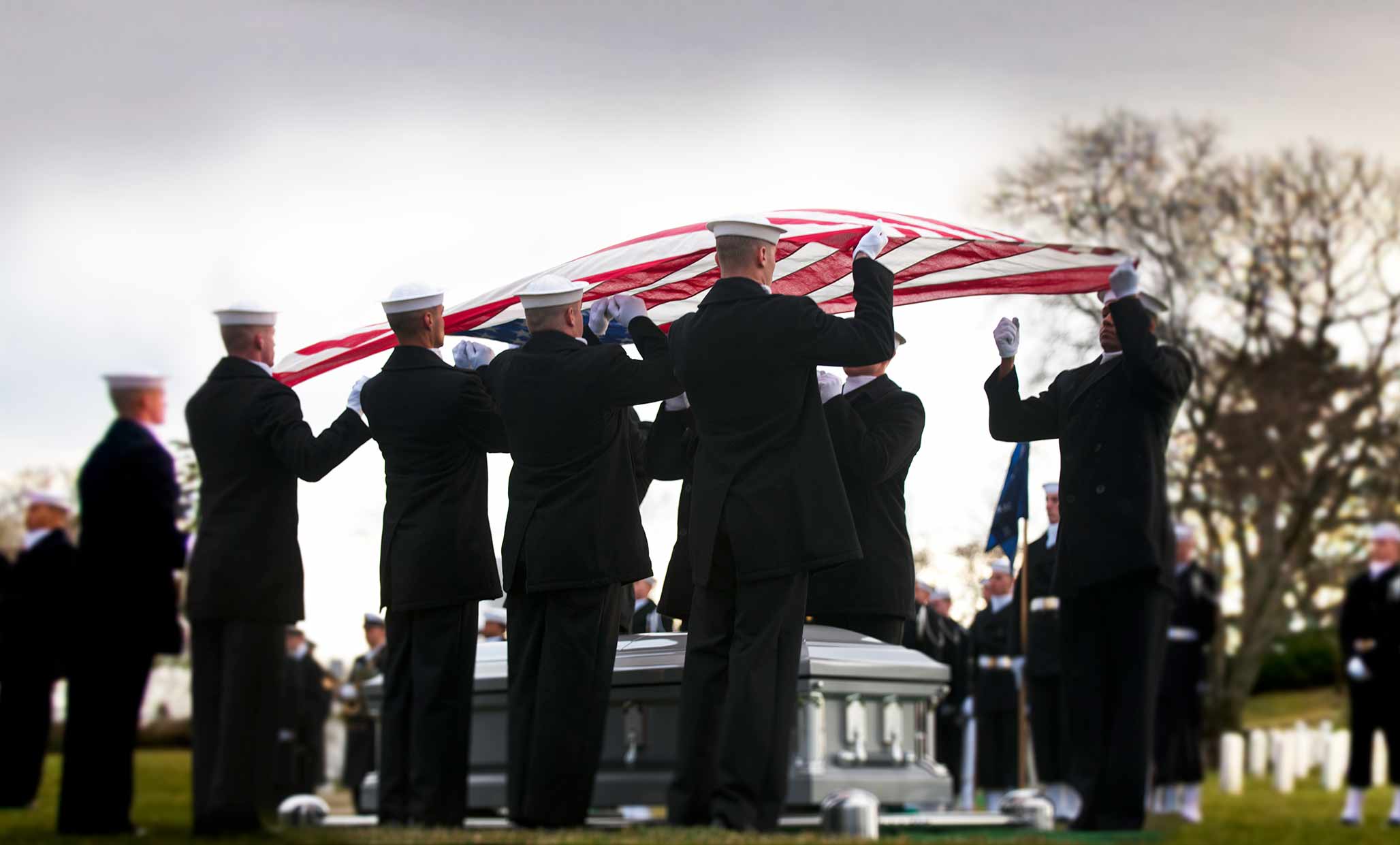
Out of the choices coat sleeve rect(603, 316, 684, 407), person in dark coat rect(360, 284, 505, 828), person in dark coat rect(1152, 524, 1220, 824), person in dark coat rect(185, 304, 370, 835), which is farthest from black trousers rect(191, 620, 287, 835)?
person in dark coat rect(1152, 524, 1220, 824)

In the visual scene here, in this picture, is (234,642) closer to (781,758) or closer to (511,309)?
A: (781,758)

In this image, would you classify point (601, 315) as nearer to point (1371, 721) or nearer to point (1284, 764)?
point (1371, 721)

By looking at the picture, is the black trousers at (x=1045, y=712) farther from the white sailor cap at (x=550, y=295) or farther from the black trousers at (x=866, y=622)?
A: the white sailor cap at (x=550, y=295)

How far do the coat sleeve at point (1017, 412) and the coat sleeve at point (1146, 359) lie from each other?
0.67 meters

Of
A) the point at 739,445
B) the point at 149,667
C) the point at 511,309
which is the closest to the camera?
the point at 149,667

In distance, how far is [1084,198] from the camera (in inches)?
961

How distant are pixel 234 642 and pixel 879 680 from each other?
2.58 m

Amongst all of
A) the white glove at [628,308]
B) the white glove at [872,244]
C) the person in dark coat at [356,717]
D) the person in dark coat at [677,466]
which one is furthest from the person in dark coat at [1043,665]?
the person in dark coat at [356,717]

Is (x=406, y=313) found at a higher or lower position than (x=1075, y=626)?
higher

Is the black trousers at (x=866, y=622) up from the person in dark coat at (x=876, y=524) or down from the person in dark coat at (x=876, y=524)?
down

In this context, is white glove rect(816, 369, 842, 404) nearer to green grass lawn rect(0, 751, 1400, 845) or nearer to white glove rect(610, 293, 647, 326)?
white glove rect(610, 293, 647, 326)

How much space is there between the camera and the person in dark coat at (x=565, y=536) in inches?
261

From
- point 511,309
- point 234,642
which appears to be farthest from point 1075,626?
point 511,309

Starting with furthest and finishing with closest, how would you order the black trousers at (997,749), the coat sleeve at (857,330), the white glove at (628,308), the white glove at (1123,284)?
the black trousers at (997,749) < the white glove at (628,308) < the coat sleeve at (857,330) < the white glove at (1123,284)
